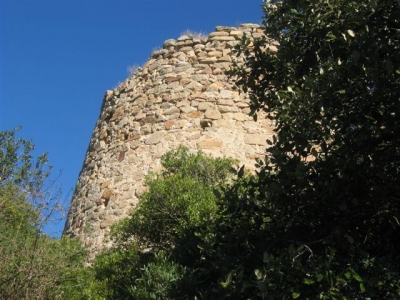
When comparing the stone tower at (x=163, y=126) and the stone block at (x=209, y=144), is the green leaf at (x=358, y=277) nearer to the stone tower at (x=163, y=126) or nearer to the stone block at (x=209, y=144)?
the stone tower at (x=163, y=126)

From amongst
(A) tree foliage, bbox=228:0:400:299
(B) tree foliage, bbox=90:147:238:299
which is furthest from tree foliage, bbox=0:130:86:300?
(A) tree foliage, bbox=228:0:400:299

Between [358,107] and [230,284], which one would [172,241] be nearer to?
[230,284]

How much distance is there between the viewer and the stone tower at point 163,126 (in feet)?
26.7

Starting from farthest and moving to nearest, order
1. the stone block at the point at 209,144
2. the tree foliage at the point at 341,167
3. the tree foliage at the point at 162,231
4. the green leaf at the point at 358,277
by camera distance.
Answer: the stone block at the point at 209,144, the tree foliage at the point at 162,231, the tree foliage at the point at 341,167, the green leaf at the point at 358,277

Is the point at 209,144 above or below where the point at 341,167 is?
above

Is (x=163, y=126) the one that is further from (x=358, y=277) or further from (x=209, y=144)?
(x=358, y=277)

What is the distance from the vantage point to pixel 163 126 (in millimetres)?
8484

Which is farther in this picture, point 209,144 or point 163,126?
point 163,126

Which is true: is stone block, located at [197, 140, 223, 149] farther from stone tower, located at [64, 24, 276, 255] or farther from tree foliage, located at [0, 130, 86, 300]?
tree foliage, located at [0, 130, 86, 300]

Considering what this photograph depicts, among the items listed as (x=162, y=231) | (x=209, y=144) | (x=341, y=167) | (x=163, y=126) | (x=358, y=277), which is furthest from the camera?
(x=163, y=126)

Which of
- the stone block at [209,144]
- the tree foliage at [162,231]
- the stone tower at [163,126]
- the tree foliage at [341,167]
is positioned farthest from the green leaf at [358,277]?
the stone block at [209,144]

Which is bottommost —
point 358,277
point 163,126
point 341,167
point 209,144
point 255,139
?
point 358,277

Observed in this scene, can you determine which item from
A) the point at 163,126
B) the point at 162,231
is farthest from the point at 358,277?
the point at 163,126

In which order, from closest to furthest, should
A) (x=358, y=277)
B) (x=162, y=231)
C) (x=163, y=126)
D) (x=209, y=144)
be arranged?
(x=358, y=277), (x=162, y=231), (x=209, y=144), (x=163, y=126)
